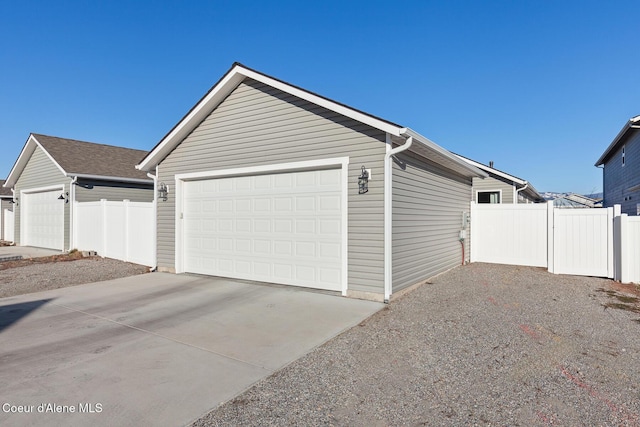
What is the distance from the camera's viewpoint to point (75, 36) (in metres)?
10.4

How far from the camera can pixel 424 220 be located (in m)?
7.59

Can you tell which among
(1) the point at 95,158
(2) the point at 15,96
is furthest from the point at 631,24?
(2) the point at 15,96

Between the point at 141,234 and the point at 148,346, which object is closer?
the point at 148,346

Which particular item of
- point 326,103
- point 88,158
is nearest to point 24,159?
point 88,158

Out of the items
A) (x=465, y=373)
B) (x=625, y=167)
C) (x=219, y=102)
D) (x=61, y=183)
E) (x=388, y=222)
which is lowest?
(x=465, y=373)

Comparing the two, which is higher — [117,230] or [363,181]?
[363,181]

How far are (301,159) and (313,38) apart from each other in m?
6.84

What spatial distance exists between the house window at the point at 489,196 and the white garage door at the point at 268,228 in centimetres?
1174

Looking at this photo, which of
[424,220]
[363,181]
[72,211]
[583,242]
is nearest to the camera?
[363,181]

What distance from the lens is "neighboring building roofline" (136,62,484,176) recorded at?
5896 mm

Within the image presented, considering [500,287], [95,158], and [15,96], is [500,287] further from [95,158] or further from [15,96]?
[15,96]

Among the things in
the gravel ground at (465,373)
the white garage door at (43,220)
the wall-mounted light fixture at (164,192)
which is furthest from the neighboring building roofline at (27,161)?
the gravel ground at (465,373)

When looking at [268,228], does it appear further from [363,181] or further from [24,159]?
[24,159]

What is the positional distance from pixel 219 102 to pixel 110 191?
361 inches
